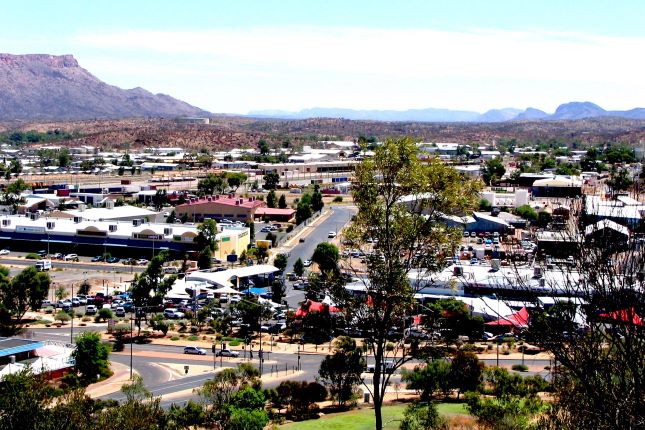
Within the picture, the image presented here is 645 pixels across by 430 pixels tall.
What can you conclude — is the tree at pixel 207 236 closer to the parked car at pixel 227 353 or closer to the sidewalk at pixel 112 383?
the parked car at pixel 227 353

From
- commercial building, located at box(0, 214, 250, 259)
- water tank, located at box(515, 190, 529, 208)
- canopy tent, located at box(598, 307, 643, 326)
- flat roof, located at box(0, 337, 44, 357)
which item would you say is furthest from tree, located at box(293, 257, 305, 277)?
canopy tent, located at box(598, 307, 643, 326)

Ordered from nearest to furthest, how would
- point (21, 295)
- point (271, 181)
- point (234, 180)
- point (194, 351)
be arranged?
point (194, 351) < point (21, 295) < point (234, 180) < point (271, 181)

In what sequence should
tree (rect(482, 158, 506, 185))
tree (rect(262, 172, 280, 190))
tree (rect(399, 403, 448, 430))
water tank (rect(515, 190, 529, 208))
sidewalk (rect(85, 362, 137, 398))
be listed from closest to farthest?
1. tree (rect(399, 403, 448, 430))
2. sidewalk (rect(85, 362, 137, 398))
3. water tank (rect(515, 190, 529, 208))
4. tree (rect(262, 172, 280, 190))
5. tree (rect(482, 158, 506, 185))

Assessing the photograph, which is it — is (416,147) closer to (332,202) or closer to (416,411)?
(416,411)

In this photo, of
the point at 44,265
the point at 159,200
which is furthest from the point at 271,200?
the point at 44,265

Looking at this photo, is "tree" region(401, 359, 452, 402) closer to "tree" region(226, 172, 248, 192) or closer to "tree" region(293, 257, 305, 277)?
"tree" region(293, 257, 305, 277)

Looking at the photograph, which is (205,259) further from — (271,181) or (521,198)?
(271,181)

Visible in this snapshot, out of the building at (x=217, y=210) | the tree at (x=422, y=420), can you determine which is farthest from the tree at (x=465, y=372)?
the building at (x=217, y=210)
